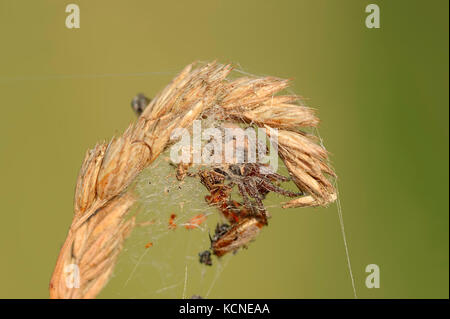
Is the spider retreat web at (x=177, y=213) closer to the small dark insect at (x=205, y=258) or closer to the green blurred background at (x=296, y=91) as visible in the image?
the small dark insect at (x=205, y=258)

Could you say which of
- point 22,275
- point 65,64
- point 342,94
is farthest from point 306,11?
point 22,275

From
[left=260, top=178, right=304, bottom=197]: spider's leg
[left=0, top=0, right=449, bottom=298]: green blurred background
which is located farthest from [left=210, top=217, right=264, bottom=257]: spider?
[left=0, top=0, right=449, bottom=298]: green blurred background

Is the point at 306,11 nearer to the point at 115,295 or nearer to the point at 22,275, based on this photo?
the point at 115,295

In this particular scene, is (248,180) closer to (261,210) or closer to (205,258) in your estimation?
(261,210)

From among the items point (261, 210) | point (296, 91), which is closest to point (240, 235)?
point (261, 210)

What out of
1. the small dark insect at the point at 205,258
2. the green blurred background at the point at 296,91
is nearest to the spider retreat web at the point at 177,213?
the small dark insect at the point at 205,258

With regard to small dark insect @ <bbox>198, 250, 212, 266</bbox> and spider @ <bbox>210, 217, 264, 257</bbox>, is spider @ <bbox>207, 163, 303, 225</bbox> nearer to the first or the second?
spider @ <bbox>210, 217, 264, 257</bbox>
